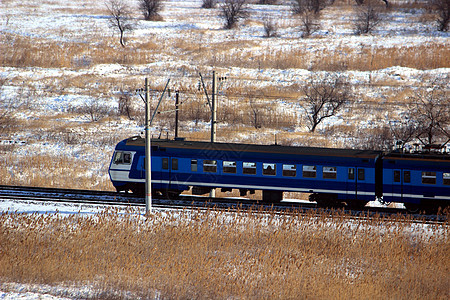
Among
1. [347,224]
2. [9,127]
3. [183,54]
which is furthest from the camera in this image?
[183,54]

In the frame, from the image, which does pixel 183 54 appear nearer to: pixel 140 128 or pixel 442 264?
pixel 140 128

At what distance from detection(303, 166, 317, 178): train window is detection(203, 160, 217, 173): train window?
13.9ft

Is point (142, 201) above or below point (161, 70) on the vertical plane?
below

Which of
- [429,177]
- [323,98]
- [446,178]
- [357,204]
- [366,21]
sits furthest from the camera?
[366,21]

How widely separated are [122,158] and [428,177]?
14361 millimetres

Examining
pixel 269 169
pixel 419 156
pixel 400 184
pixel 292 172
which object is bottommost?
pixel 400 184

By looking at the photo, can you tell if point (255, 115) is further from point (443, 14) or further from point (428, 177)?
point (443, 14)

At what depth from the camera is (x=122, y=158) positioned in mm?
21203

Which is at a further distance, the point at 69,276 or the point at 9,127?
the point at 9,127

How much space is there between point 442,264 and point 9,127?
38293mm

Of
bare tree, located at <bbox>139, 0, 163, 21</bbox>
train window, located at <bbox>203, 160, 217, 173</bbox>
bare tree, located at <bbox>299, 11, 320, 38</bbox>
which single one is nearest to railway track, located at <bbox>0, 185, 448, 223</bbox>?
train window, located at <bbox>203, 160, 217, 173</bbox>

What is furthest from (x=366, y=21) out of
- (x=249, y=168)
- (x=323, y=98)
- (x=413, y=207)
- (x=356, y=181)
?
(x=249, y=168)

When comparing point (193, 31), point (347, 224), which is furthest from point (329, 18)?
point (347, 224)

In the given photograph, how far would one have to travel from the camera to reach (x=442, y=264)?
1360 centimetres
